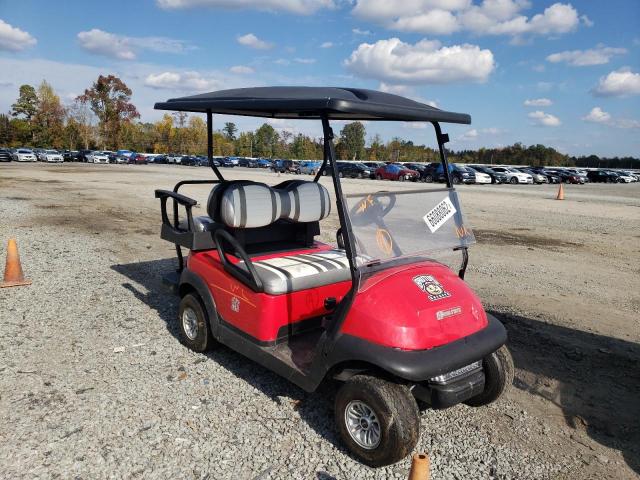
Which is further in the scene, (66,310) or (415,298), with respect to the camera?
(66,310)

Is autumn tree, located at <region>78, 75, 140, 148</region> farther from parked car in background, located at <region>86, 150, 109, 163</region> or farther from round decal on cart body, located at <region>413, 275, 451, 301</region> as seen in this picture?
round decal on cart body, located at <region>413, 275, 451, 301</region>

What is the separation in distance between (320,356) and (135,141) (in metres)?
73.9

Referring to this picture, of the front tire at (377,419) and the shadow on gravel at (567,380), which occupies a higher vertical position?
the front tire at (377,419)

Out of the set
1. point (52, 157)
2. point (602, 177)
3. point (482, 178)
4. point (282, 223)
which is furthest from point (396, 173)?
point (52, 157)

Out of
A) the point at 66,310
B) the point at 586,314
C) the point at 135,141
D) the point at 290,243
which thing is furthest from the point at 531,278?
the point at 135,141

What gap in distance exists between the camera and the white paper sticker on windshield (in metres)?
3.16

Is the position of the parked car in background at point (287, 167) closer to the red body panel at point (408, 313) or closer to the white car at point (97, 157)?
the white car at point (97, 157)

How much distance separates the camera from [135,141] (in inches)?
2758

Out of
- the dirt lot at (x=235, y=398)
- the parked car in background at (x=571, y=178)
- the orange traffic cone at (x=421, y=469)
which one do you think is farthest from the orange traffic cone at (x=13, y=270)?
the parked car in background at (x=571, y=178)

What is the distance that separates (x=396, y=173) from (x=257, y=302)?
94.2 ft

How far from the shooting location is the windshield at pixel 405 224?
283 centimetres

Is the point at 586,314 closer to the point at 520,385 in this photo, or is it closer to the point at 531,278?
the point at 531,278

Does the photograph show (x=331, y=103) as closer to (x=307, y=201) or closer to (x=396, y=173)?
(x=307, y=201)

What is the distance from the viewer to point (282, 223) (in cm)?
438
